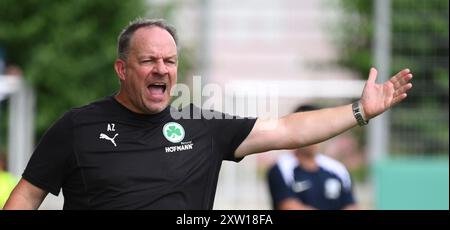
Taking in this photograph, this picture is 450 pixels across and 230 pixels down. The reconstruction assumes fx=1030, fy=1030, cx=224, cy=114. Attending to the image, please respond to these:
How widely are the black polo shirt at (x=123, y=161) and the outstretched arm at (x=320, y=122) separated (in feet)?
0.78

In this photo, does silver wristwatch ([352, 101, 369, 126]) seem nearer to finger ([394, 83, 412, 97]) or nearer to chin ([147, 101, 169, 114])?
finger ([394, 83, 412, 97])

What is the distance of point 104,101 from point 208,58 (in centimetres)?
927

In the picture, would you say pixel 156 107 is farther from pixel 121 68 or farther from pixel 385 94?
pixel 385 94

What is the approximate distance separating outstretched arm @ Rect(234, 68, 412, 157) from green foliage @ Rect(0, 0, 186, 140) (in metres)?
11.4

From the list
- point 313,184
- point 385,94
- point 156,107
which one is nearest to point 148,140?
point 156,107

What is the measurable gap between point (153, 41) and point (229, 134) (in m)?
0.62

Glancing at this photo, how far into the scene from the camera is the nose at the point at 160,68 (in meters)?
5.15

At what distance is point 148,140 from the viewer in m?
5.16

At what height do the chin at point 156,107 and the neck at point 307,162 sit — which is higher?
the chin at point 156,107

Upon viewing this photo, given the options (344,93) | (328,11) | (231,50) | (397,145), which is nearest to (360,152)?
(344,93)

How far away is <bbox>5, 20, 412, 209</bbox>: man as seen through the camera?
505 centimetres

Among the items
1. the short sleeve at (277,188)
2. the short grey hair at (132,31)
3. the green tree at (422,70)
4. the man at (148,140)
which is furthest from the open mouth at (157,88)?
the green tree at (422,70)

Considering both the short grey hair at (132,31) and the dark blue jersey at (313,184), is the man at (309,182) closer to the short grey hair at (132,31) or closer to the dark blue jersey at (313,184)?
the dark blue jersey at (313,184)

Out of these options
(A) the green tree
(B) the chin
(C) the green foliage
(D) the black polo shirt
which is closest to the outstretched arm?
(D) the black polo shirt
